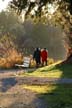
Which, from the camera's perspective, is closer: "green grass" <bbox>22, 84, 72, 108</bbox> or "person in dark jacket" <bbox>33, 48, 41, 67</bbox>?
"green grass" <bbox>22, 84, 72, 108</bbox>

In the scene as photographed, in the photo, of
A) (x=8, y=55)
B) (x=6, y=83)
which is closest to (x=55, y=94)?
(x=6, y=83)

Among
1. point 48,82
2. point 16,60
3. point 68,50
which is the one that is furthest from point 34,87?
point 68,50

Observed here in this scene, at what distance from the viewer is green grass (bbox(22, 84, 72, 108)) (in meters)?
14.8

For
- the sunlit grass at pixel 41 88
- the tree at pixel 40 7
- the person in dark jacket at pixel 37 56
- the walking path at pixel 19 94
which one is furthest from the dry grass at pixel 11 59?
the sunlit grass at pixel 41 88

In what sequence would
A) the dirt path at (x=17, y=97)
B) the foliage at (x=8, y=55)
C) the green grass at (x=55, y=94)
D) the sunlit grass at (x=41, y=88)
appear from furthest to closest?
the foliage at (x=8, y=55) → the sunlit grass at (x=41, y=88) → the green grass at (x=55, y=94) → the dirt path at (x=17, y=97)

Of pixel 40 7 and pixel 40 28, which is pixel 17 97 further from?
pixel 40 28

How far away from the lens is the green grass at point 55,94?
48.6 ft

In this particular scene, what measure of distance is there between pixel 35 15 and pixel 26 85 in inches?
389

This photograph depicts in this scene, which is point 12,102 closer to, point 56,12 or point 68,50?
point 56,12

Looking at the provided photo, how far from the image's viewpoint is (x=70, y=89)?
1923 centimetres

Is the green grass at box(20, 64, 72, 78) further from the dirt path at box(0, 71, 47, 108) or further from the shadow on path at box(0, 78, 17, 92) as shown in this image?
the dirt path at box(0, 71, 47, 108)

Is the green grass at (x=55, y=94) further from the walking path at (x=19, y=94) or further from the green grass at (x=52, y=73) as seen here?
the green grass at (x=52, y=73)

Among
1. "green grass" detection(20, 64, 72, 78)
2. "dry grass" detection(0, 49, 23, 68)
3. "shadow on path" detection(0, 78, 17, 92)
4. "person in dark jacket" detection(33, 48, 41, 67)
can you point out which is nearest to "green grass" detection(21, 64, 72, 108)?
"shadow on path" detection(0, 78, 17, 92)

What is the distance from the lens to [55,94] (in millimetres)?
17328
